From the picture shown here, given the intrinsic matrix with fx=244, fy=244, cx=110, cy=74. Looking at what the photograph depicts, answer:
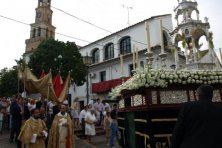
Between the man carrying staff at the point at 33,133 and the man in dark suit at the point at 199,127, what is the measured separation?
5.33 m

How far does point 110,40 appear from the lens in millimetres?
33938

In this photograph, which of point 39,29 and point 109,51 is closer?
point 109,51

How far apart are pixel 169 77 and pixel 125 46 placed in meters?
26.9

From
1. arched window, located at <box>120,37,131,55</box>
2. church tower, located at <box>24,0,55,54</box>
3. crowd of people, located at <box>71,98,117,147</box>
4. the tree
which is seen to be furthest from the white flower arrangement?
church tower, located at <box>24,0,55,54</box>

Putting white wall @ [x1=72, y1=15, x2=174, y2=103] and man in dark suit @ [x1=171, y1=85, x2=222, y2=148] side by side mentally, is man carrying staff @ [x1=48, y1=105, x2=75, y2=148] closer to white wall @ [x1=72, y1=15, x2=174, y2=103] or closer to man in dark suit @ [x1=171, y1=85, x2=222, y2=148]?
man in dark suit @ [x1=171, y1=85, x2=222, y2=148]

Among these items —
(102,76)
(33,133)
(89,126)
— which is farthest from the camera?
(102,76)

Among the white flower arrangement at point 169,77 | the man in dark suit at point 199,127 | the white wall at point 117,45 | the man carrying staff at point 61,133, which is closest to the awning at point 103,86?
the white wall at point 117,45

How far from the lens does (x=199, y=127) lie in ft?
10.1

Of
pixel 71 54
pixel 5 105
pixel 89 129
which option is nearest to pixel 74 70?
pixel 71 54

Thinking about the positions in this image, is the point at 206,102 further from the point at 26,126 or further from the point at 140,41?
the point at 140,41

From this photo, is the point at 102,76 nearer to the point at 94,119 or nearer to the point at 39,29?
the point at 39,29

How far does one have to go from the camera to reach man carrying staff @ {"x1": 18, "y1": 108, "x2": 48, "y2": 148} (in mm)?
7352

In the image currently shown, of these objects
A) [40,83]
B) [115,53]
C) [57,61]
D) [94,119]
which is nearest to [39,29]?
[57,61]

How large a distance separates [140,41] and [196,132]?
27270 millimetres
